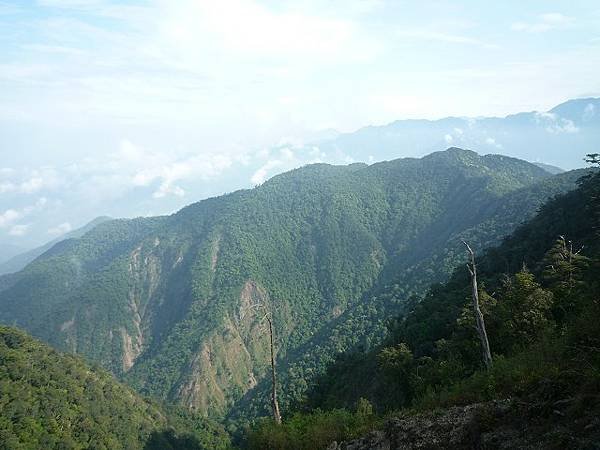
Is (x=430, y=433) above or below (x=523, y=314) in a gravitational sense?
above

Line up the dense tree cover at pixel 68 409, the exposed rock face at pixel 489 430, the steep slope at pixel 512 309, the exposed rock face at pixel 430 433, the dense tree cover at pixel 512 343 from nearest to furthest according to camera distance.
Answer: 1. the exposed rock face at pixel 489 430
2. the dense tree cover at pixel 512 343
3. the exposed rock face at pixel 430 433
4. the steep slope at pixel 512 309
5. the dense tree cover at pixel 68 409

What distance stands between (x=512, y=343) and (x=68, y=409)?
7242 centimetres

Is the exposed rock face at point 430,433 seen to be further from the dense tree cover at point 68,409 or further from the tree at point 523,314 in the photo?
the dense tree cover at point 68,409

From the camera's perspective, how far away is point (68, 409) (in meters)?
73.2

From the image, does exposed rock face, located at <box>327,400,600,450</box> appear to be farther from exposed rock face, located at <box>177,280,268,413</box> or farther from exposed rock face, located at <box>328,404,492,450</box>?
exposed rock face, located at <box>177,280,268,413</box>

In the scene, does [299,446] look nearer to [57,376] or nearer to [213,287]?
[57,376]

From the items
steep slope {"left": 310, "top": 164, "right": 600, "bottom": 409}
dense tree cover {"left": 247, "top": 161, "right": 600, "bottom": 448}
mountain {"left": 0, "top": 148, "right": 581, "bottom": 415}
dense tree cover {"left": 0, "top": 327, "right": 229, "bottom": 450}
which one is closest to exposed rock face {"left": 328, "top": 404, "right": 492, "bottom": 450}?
dense tree cover {"left": 247, "top": 161, "right": 600, "bottom": 448}

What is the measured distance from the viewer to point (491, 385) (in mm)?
14648

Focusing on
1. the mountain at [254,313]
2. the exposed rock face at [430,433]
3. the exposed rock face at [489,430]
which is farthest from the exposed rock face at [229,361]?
the exposed rock face at [489,430]

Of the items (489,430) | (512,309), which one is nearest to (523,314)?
(512,309)

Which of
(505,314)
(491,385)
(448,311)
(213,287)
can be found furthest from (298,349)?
(491,385)

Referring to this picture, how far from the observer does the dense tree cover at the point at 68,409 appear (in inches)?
2534

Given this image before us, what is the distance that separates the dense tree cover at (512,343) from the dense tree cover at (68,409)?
1490 inches

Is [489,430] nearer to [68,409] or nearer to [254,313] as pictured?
[68,409]
